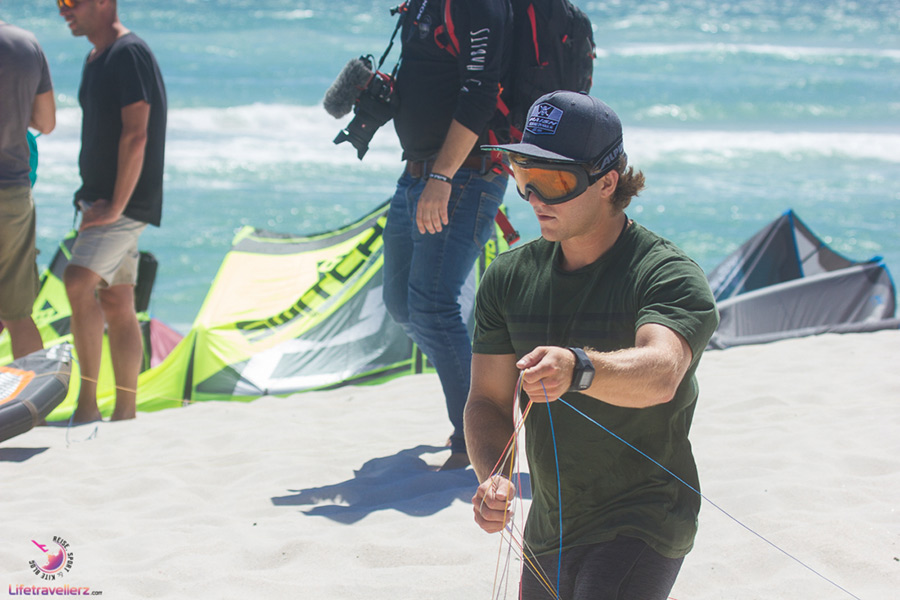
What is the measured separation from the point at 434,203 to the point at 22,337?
8.83 ft

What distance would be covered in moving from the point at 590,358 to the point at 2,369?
3.65 metres

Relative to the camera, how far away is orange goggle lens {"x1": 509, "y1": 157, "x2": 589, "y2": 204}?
2.07 meters

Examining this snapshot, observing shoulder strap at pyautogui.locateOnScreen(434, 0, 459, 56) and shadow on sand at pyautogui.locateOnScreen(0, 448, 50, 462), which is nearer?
shoulder strap at pyautogui.locateOnScreen(434, 0, 459, 56)

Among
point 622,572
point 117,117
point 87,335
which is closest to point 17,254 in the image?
point 87,335

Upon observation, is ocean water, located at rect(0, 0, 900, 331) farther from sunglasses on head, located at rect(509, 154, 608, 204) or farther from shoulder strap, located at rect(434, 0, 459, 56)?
sunglasses on head, located at rect(509, 154, 608, 204)

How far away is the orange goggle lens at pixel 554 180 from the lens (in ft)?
6.79

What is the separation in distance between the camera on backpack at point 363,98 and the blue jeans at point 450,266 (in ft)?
0.88

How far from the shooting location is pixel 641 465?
2.05 meters

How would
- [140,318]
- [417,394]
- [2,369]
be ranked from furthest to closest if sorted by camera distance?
[140,318], [417,394], [2,369]

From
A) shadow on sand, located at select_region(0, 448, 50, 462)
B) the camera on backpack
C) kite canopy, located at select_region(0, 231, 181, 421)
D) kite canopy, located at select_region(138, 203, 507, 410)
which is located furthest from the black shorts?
kite canopy, located at select_region(0, 231, 181, 421)

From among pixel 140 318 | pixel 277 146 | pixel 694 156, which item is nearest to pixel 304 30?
pixel 277 146

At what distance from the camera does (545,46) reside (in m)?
3.60

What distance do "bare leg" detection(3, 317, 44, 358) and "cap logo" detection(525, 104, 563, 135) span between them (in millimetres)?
3723

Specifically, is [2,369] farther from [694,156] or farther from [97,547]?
[694,156]
